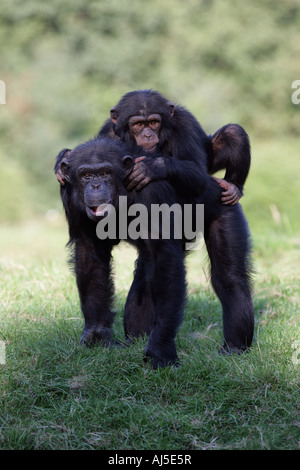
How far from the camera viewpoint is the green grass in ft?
10.2

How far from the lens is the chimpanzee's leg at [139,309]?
4453 mm

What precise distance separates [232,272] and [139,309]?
28.4 inches

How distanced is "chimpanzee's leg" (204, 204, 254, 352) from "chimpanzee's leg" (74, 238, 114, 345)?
78 cm

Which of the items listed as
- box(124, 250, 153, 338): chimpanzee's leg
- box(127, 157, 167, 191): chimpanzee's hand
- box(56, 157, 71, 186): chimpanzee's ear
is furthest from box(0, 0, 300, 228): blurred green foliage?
box(127, 157, 167, 191): chimpanzee's hand

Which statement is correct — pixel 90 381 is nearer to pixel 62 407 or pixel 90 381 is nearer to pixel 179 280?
pixel 62 407

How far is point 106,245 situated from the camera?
4199 millimetres

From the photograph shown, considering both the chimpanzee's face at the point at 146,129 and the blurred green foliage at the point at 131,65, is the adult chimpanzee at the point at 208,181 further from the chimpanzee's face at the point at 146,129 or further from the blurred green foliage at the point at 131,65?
the blurred green foliage at the point at 131,65

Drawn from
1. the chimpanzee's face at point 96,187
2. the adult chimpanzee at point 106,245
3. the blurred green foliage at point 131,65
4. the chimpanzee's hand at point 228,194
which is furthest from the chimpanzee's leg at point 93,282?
the blurred green foliage at point 131,65

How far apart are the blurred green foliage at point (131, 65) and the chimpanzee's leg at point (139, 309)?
49.2 feet

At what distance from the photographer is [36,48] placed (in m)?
22.8

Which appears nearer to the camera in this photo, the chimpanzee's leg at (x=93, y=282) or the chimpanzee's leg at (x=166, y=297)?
the chimpanzee's leg at (x=166, y=297)

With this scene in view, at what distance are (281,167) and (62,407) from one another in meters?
14.1

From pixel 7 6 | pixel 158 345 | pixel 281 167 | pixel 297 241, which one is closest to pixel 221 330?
pixel 158 345

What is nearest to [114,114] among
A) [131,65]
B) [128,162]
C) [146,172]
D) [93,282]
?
[128,162]
